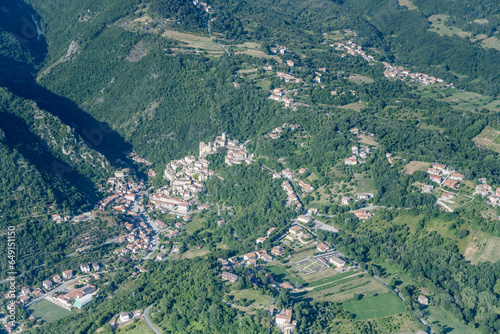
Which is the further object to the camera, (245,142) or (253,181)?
(245,142)

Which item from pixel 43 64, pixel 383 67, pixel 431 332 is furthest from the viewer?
pixel 383 67

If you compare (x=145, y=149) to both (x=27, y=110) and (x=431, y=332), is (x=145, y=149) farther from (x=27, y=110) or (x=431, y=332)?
(x=431, y=332)

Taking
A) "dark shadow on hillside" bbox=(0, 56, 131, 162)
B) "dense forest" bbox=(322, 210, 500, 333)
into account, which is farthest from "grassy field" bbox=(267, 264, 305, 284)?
"dark shadow on hillside" bbox=(0, 56, 131, 162)

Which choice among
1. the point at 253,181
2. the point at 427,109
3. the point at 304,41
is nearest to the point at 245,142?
the point at 253,181

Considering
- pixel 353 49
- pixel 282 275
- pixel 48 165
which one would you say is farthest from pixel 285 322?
pixel 353 49

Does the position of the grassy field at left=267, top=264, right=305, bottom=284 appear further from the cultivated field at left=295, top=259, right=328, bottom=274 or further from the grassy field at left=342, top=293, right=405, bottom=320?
the grassy field at left=342, top=293, right=405, bottom=320

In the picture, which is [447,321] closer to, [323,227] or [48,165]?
[323,227]

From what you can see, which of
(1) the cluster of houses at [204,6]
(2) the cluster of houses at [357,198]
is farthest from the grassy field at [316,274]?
(1) the cluster of houses at [204,6]
